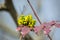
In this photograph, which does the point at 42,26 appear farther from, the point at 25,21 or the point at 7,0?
the point at 7,0

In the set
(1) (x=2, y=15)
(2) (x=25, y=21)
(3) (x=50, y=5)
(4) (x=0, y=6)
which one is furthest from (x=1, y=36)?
(2) (x=25, y=21)

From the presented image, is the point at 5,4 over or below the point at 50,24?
over

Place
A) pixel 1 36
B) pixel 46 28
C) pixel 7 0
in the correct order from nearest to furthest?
pixel 46 28, pixel 7 0, pixel 1 36

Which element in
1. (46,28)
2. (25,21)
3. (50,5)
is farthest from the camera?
(50,5)

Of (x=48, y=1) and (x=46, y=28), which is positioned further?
(x=48, y=1)

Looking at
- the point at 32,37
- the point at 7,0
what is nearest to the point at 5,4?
the point at 7,0

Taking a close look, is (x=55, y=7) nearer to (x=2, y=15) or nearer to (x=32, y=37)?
(x=2, y=15)

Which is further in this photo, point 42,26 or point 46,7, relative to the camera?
point 46,7

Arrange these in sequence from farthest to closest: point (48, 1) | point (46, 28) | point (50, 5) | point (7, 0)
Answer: point (50, 5), point (48, 1), point (7, 0), point (46, 28)

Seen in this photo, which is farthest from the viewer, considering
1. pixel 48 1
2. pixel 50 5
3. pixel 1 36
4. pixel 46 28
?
pixel 1 36
